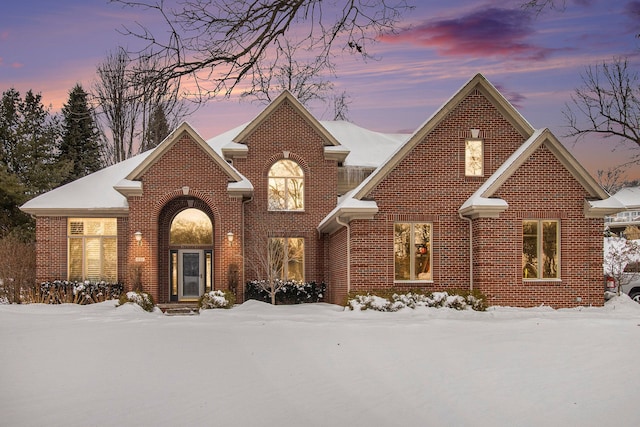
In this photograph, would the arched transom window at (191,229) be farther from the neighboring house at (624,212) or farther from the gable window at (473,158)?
the neighboring house at (624,212)

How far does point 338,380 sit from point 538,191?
11455 millimetres

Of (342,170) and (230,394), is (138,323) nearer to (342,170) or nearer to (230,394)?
(230,394)

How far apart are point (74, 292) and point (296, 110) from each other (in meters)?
10.4

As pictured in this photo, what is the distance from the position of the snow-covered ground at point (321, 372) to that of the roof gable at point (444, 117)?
196 inches

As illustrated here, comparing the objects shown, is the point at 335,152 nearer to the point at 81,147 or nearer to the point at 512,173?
the point at 512,173

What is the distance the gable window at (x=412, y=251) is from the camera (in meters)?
19.2

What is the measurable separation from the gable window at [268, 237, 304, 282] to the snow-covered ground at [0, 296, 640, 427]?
8.21 m

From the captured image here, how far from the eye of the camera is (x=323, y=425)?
299 inches

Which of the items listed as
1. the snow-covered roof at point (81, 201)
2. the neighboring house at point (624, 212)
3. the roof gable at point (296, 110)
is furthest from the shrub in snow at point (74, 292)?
the neighboring house at point (624, 212)

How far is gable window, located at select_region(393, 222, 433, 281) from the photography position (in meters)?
19.2

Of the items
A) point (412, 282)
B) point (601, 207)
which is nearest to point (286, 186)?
point (412, 282)

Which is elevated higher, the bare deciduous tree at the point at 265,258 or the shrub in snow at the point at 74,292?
the bare deciduous tree at the point at 265,258

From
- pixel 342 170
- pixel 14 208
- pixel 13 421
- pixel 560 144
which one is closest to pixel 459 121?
pixel 560 144

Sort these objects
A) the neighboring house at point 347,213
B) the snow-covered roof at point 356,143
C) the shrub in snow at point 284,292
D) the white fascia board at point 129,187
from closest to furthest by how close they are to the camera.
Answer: the neighboring house at point 347,213 < the white fascia board at point 129,187 < the shrub in snow at point 284,292 < the snow-covered roof at point 356,143
